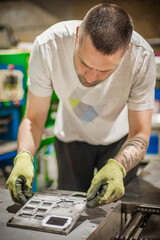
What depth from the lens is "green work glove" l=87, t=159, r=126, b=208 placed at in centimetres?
92

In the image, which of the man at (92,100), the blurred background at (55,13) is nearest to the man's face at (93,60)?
the man at (92,100)

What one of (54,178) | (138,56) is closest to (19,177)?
(138,56)

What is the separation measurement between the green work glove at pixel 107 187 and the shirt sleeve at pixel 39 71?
48 centimetres

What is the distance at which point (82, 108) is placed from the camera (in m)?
1.42

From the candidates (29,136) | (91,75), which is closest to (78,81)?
(91,75)

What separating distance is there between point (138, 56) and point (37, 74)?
429 millimetres

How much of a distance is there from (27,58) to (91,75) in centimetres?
182

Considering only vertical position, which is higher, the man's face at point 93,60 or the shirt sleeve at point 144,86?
the man's face at point 93,60

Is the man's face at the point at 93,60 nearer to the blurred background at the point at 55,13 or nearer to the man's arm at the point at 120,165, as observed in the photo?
the man's arm at the point at 120,165

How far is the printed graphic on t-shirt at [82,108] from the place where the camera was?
4.52ft

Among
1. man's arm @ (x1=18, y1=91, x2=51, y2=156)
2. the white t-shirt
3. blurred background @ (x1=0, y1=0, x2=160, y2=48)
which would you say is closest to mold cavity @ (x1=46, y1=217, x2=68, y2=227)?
man's arm @ (x1=18, y1=91, x2=51, y2=156)

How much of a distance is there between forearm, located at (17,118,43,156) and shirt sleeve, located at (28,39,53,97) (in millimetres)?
138

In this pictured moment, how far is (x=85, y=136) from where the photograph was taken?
63.2 inches

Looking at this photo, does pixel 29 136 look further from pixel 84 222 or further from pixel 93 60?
pixel 84 222
